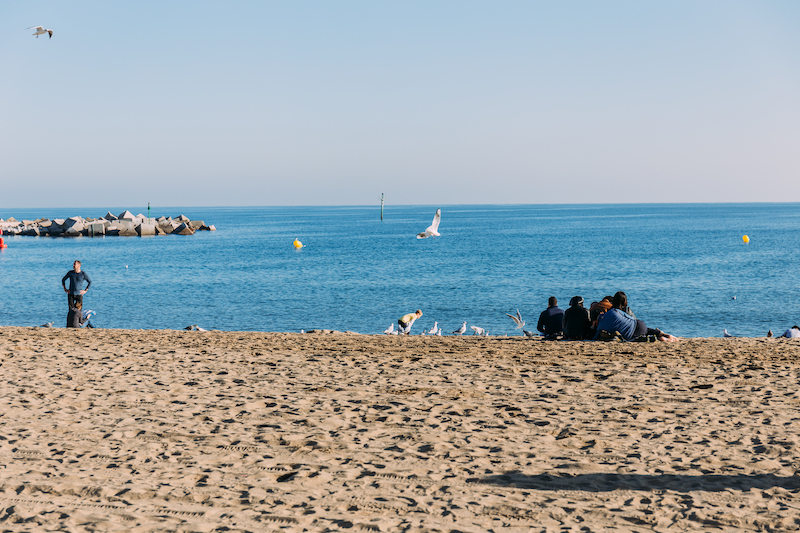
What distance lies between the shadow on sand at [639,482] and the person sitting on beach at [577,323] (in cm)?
763

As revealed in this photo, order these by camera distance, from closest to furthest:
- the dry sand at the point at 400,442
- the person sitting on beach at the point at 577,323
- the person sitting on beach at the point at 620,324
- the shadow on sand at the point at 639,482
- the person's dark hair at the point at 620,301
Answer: the dry sand at the point at 400,442 < the shadow on sand at the point at 639,482 < the person's dark hair at the point at 620,301 < the person sitting on beach at the point at 620,324 < the person sitting on beach at the point at 577,323

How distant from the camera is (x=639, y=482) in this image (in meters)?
5.27

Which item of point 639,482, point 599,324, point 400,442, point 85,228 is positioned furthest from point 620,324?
point 85,228

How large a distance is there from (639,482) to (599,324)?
7802 millimetres

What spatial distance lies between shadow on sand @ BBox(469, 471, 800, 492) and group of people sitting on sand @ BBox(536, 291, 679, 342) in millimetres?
7116

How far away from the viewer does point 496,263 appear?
174 feet

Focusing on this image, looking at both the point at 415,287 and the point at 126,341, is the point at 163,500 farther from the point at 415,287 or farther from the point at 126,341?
the point at 415,287

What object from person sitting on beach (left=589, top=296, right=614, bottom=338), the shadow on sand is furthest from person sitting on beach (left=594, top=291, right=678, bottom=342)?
the shadow on sand

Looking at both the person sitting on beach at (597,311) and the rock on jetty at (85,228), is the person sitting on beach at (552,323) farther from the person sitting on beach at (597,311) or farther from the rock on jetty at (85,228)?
the rock on jetty at (85,228)

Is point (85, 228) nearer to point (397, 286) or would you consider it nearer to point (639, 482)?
point (397, 286)

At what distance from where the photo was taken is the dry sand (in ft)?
15.3

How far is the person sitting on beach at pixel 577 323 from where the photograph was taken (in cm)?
1298

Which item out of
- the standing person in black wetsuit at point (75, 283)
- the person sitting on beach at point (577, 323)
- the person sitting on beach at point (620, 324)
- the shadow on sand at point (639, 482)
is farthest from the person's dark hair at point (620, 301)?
the standing person in black wetsuit at point (75, 283)

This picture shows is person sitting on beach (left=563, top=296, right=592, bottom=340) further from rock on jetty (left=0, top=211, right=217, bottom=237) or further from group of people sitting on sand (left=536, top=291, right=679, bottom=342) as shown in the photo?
rock on jetty (left=0, top=211, right=217, bottom=237)
